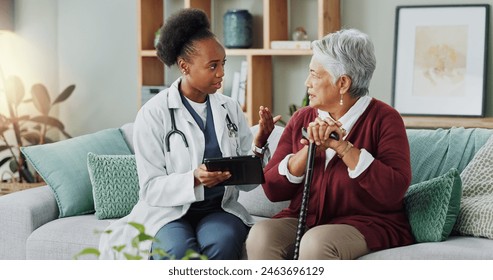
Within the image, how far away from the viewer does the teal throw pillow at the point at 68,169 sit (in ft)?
10.9

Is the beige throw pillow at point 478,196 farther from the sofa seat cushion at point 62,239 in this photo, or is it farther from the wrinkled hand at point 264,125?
the sofa seat cushion at point 62,239

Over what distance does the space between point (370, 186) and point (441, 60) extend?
2.10m

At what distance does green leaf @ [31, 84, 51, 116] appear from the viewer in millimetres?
5320

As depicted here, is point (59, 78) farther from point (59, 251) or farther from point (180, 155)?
point (180, 155)

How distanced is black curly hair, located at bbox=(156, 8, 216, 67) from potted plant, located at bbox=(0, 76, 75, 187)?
2528 millimetres

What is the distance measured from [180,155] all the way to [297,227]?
0.46m

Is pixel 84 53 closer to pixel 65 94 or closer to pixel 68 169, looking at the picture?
pixel 65 94

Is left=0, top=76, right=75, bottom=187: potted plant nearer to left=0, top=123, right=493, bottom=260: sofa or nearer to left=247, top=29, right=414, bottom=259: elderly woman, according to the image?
left=0, top=123, right=493, bottom=260: sofa

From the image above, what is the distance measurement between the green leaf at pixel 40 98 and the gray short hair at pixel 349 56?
3011mm

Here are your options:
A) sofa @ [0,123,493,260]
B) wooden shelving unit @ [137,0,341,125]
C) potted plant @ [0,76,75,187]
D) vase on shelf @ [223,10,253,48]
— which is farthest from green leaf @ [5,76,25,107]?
sofa @ [0,123,493,260]

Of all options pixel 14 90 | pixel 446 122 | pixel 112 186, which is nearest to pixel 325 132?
pixel 112 186

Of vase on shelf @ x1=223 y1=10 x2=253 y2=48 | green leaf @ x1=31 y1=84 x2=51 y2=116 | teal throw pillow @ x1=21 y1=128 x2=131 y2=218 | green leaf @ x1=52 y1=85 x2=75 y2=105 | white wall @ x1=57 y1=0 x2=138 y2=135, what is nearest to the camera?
teal throw pillow @ x1=21 y1=128 x2=131 y2=218

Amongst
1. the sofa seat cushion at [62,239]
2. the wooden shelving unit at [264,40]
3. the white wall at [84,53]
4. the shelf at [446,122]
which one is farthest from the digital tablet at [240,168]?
the white wall at [84,53]
